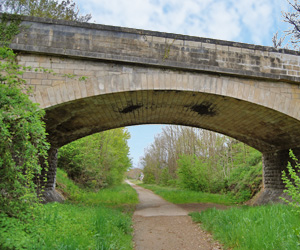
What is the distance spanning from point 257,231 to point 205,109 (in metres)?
5.06

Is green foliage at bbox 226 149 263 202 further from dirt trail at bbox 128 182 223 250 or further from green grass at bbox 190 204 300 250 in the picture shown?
green grass at bbox 190 204 300 250

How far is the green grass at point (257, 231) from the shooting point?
3693 mm

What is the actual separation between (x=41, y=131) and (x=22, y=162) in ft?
1.80

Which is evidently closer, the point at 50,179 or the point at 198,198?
the point at 50,179

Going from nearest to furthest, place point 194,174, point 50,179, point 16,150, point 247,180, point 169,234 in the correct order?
1. point 16,150
2. point 169,234
3. point 50,179
4. point 247,180
5. point 194,174

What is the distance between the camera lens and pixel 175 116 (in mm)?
10094

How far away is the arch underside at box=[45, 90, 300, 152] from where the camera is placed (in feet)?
24.4

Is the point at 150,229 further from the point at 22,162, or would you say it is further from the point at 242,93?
the point at 242,93

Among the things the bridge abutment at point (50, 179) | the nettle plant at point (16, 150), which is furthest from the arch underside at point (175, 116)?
the nettle plant at point (16, 150)

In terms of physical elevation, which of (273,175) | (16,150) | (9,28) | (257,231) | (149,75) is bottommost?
(257,231)

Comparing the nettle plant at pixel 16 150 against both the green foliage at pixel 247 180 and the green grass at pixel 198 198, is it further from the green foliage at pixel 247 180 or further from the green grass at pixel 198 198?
the green foliage at pixel 247 180

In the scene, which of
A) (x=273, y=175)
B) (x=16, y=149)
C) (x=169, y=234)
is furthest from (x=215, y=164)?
(x=16, y=149)

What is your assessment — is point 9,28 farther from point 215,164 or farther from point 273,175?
point 215,164

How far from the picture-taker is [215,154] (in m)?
19.4
